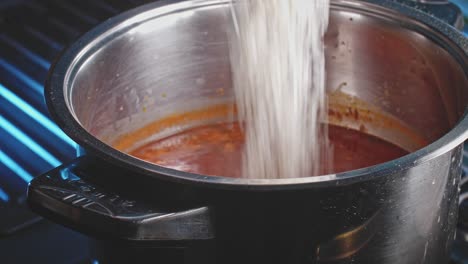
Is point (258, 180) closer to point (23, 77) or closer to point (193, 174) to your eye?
point (193, 174)

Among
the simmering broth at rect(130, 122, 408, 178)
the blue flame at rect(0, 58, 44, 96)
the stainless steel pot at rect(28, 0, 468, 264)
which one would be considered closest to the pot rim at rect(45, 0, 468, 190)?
the stainless steel pot at rect(28, 0, 468, 264)

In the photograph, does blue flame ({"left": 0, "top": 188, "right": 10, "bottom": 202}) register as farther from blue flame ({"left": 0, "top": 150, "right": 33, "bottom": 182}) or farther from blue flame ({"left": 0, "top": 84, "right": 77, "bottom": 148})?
blue flame ({"left": 0, "top": 84, "right": 77, "bottom": 148})

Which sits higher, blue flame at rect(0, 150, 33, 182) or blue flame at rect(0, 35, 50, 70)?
blue flame at rect(0, 35, 50, 70)

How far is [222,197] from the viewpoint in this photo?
30.4 inches

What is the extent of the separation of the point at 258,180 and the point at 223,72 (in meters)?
0.54

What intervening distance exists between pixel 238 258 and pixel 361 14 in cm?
50

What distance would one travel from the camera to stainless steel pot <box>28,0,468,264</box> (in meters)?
0.78

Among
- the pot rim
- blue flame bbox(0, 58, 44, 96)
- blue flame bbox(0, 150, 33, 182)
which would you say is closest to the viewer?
the pot rim

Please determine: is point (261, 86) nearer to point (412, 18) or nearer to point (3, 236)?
point (412, 18)

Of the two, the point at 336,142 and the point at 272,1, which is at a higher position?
the point at 272,1

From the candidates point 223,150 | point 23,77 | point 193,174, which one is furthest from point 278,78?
point 23,77

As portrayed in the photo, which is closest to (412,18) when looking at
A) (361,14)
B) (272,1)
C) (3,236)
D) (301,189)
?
(361,14)

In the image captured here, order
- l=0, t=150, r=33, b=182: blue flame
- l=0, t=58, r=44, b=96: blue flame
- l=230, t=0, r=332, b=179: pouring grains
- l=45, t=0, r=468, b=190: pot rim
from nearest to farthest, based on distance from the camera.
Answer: l=45, t=0, r=468, b=190: pot rim → l=230, t=0, r=332, b=179: pouring grains → l=0, t=150, r=33, b=182: blue flame → l=0, t=58, r=44, b=96: blue flame

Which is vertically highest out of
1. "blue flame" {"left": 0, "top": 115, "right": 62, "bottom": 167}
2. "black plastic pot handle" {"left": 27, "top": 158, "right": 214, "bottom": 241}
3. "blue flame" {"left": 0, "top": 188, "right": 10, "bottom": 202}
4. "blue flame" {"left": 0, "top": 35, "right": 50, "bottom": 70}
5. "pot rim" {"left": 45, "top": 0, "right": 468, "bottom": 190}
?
"pot rim" {"left": 45, "top": 0, "right": 468, "bottom": 190}
